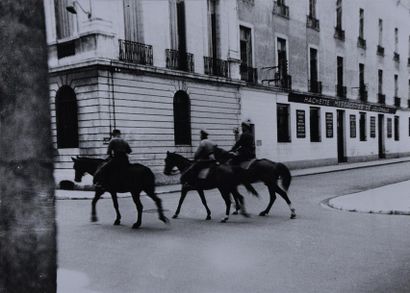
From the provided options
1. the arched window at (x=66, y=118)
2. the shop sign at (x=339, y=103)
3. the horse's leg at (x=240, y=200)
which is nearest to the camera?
the horse's leg at (x=240, y=200)

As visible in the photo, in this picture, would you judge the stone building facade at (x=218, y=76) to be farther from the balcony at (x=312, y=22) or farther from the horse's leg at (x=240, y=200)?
the horse's leg at (x=240, y=200)

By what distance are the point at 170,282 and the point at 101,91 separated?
1263 centimetres

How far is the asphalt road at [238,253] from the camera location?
Result: 5016mm

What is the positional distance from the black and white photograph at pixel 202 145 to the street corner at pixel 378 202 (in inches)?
3.0

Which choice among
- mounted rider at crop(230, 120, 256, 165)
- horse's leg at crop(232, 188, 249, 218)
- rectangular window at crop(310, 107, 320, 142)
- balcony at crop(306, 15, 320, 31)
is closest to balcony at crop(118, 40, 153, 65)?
mounted rider at crop(230, 120, 256, 165)

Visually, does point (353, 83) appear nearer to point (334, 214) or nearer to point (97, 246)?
point (334, 214)

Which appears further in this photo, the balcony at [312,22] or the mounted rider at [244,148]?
the balcony at [312,22]

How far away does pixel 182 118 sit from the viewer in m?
20.2

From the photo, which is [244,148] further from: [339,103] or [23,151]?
[339,103]

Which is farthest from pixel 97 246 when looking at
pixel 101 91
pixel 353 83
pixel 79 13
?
pixel 353 83

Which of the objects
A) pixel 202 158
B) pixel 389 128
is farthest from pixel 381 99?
pixel 202 158

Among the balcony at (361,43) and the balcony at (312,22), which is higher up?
the balcony at (312,22)

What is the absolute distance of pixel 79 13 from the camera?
17.2 metres

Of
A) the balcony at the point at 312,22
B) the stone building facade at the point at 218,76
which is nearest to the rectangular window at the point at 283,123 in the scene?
the stone building facade at the point at 218,76
